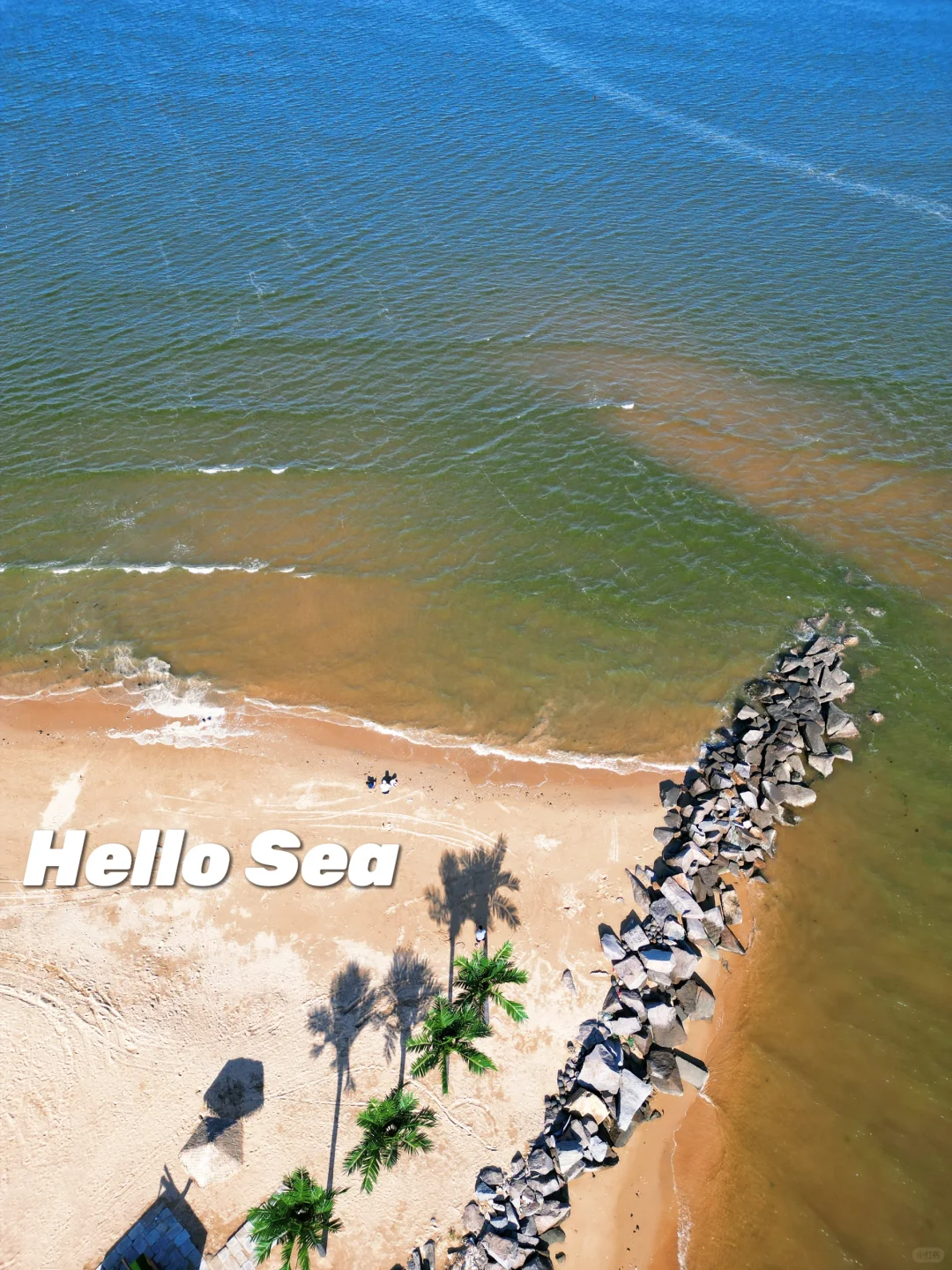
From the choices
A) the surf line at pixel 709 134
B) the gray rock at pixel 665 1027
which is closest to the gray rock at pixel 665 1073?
the gray rock at pixel 665 1027

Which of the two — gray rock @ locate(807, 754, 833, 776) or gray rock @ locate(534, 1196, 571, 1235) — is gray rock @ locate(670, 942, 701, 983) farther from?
gray rock @ locate(807, 754, 833, 776)

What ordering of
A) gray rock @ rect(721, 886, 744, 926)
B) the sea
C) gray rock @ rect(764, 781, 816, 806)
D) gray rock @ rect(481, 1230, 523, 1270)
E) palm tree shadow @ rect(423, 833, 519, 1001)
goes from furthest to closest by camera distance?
gray rock @ rect(764, 781, 816, 806), gray rock @ rect(721, 886, 744, 926), palm tree shadow @ rect(423, 833, 519, 1001), the sea, gray rock @ rect(481, 1230, 523, 1270)

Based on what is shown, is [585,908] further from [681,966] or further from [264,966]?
[264,966]

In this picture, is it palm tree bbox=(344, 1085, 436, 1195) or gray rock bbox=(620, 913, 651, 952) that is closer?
palm tree bbox=(344, 1085, 436, 1195)

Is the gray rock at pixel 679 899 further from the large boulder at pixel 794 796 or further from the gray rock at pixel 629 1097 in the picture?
the large boulder at pixel 794 796

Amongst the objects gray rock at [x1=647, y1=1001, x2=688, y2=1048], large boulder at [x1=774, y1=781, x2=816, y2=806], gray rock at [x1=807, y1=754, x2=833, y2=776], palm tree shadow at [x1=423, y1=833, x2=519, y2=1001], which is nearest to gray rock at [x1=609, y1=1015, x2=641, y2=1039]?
gray rock at [x1=647, y1=1001, x2=688, y2=1048]

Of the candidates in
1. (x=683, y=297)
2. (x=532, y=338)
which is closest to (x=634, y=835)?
(x=532, y=338)

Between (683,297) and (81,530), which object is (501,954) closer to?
(81,530)
